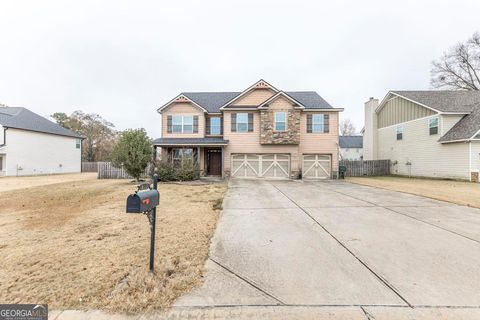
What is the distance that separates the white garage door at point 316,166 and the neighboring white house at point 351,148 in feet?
131

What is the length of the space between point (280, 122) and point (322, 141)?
389 cm

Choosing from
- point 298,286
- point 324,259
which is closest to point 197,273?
point 298,286

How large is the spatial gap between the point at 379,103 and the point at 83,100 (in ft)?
143

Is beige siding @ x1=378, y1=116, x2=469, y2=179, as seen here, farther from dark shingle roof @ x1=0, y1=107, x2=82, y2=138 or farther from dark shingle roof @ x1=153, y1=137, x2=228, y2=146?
dark shingle roof @ x1=0, y1=107, x2=82, y2=138

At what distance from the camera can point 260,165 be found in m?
17.8

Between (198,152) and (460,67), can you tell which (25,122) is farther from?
(460,67)

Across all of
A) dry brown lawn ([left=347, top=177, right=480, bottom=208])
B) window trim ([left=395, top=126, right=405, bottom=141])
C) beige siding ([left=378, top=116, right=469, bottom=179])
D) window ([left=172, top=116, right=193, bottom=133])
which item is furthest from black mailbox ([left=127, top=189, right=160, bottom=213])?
window trim ([left=395, top=126, right=405, bottom=141])

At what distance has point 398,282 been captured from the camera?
2.78m

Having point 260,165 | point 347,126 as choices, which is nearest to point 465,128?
point 260,165

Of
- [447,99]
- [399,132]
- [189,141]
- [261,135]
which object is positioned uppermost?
[447,99]

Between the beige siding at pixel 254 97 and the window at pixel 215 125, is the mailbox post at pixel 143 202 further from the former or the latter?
the window at pixel 215 125

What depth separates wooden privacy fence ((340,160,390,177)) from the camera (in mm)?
21766

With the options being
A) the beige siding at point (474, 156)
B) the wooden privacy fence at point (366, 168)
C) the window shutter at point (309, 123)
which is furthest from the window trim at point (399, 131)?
the window shutter at point (309, 123)

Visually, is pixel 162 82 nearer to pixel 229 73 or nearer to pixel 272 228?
pixel 229 73
